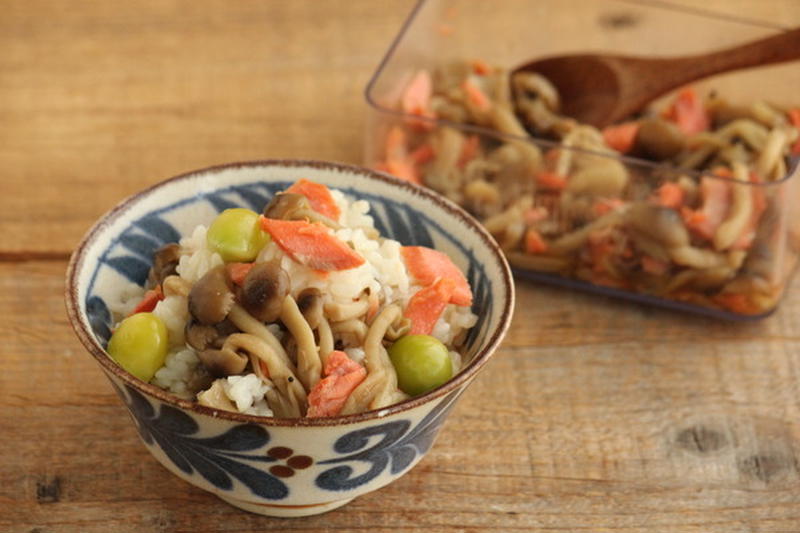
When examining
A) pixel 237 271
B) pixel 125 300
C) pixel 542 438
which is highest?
pixel 237 271

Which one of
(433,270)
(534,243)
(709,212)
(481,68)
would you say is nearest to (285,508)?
(433,270)

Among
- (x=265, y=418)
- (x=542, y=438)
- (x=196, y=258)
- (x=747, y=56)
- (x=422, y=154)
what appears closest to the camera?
(x=265, y=418)

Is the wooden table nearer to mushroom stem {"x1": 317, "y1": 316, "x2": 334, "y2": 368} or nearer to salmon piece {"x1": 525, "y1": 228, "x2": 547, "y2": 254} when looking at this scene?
salmon piece {"x1": 525, "y1": 228, "x2": 547, "y2": 254}

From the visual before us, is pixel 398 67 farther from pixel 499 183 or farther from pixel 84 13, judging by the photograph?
pixel 84 13

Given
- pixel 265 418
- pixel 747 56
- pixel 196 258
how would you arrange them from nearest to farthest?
pixel 265 418
pixel 196 258
pixel 747 56

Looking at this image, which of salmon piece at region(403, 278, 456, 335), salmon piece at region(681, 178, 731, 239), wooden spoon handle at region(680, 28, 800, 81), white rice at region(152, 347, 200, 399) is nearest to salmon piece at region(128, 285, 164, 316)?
white rice at region(152, 347, 200, 399)

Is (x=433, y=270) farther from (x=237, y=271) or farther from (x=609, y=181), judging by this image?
(x=609, y=181)
